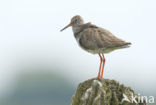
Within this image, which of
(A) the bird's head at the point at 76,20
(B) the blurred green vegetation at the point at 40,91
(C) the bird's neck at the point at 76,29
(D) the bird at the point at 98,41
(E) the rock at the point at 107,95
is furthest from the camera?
(B) the blurred green vegetation at the point at 40,91

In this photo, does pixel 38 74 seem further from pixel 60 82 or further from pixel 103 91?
pixel 103 91

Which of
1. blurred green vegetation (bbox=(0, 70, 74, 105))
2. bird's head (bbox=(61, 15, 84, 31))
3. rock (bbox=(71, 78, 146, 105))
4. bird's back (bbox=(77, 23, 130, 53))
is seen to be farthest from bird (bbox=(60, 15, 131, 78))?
blurred green vegetation (bbox=(0, 70, 74, 105))

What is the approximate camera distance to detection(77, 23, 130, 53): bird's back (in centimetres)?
1706

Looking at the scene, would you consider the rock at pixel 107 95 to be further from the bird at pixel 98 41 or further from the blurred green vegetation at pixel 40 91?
the blurred green vegetation at pixel 40 91

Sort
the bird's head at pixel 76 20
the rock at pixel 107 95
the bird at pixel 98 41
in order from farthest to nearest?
the bird's head at pixel 76 20
the bird at pixel 98 41
the rock at pixel 107 95

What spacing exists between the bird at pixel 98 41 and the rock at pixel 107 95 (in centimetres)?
214

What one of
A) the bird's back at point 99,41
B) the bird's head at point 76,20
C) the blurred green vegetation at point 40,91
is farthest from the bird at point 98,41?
the blurred green vegetation at point 40,91

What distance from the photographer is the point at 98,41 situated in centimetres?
1731

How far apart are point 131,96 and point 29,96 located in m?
133

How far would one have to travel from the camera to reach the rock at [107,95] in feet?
46.0

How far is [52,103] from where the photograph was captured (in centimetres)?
12694

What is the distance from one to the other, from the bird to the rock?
7.03 ft

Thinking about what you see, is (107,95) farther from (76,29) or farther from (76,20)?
(76,20)

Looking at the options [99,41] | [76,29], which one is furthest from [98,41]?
[76,29]
